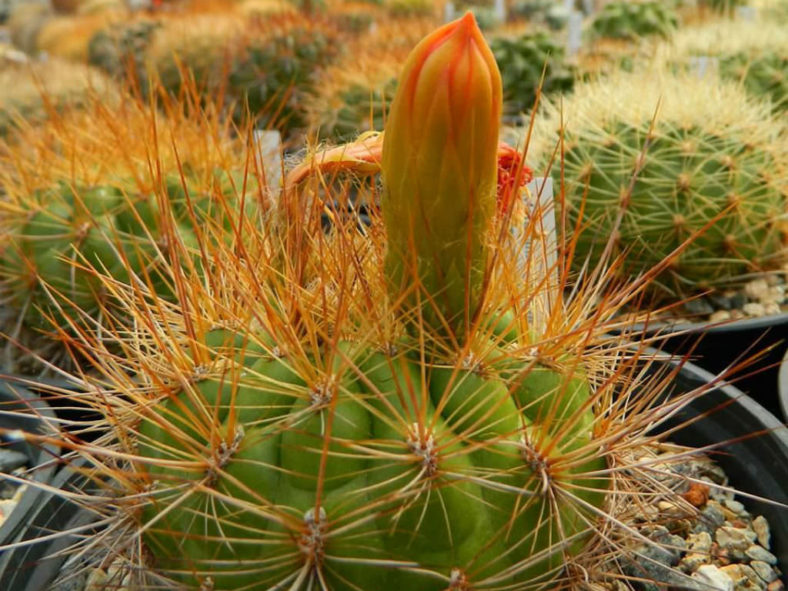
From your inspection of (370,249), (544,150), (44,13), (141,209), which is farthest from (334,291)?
(44,13)

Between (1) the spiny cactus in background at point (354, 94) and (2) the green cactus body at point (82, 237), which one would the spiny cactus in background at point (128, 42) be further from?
(2) the green cactus body at point (82, 237)

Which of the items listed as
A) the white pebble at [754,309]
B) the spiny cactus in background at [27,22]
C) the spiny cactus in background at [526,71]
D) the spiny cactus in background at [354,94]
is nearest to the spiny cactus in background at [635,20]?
the spiny cactus in background at [526,71]

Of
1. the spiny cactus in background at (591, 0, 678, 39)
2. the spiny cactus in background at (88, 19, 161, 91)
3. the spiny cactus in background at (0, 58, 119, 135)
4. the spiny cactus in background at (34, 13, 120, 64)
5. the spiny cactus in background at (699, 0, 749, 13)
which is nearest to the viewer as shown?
the spiny cactus in background at (0, 58, 119, 135)

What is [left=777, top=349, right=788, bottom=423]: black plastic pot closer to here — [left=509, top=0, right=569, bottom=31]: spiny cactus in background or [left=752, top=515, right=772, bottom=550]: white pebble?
[left=752, top=515, right=772, bottom=550]: white pebble

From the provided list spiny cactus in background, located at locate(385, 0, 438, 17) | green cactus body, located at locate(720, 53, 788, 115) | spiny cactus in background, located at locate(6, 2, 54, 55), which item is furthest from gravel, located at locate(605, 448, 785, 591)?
spiny cactus in background, located at locate(6, 2, 54, 55)

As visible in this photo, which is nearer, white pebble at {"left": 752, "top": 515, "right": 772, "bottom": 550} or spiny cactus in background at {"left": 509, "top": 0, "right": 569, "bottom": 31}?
white pebble at {"left": 752, "top": 515, "right": 772, "bottom": 550}

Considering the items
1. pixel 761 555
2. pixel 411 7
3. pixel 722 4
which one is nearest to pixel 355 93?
pixel 761 555
